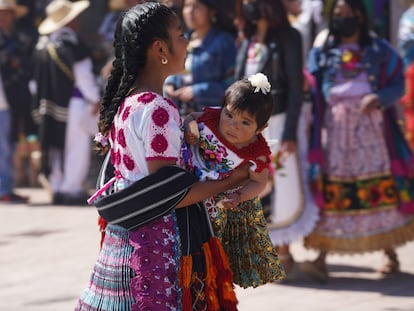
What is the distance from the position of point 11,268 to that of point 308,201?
7.28ft

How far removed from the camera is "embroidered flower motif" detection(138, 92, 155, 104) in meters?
3.46

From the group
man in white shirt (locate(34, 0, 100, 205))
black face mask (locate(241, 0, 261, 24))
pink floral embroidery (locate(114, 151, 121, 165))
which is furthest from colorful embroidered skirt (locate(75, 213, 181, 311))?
man in white shirt (locate(34, 0, 100, 205))

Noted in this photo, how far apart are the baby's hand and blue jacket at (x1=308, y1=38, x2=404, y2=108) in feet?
10.1

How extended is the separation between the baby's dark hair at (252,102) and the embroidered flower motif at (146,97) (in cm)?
38

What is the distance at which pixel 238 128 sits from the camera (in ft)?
12.1

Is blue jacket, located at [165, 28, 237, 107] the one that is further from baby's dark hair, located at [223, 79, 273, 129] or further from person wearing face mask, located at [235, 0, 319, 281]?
baby's dark hair, located at [223, 79, 273, 129]

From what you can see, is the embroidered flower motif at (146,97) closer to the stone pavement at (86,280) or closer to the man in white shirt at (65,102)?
the stone pavement at (86,280)

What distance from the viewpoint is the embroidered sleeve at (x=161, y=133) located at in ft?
11.2

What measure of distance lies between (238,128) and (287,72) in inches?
114

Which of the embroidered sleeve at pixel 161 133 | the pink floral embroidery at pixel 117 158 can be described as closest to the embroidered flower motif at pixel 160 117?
the embroidered sleeve at pixel 161 133

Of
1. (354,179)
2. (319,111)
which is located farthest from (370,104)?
(354,179)

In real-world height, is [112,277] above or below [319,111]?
below

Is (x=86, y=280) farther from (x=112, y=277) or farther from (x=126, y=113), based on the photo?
(x=126, y=113)

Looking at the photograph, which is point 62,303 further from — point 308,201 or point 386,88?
point 386,88
